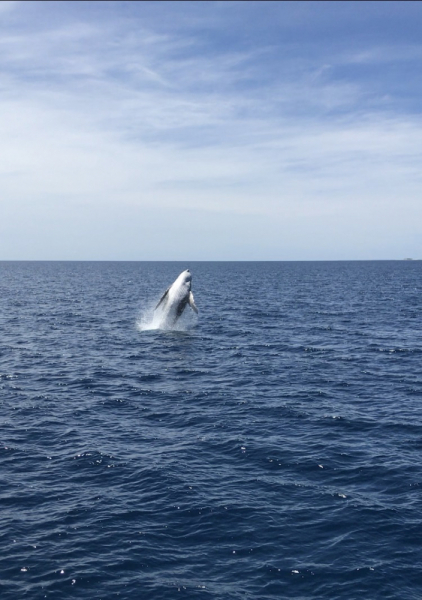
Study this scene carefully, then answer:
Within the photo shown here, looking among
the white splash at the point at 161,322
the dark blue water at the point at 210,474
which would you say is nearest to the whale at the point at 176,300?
the white splash at the point at 161,322

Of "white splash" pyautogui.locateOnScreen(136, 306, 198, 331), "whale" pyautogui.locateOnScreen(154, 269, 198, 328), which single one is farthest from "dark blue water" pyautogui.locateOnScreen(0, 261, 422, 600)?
"white splash" pyautogui.locateOnScreen(136, 306, 198, 331)

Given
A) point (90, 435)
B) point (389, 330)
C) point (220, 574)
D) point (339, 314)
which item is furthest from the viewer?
point (339, 314)

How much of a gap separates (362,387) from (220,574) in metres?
22.5

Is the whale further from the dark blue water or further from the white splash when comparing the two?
the dark blue water

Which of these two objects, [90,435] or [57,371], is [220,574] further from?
[57,371]

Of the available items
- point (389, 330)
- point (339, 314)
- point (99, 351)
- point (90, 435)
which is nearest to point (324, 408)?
point (90, 435)

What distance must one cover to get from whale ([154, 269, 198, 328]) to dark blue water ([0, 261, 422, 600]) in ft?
21.7

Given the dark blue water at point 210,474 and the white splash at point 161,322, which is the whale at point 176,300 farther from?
the dark blue water at point 210,474

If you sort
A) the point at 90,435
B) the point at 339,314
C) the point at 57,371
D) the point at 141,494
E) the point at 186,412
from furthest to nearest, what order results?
the point at 339,314 < the point at 57,371 < the point at 186,412 < the point at 90,435 < the point at 141,494

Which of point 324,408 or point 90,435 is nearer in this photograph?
point 90,435

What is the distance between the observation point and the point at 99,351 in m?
48.5

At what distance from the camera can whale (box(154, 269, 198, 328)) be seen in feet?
169

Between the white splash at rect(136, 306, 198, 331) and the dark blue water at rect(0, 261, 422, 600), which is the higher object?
the white splash at rect(136, 306, 198, 331)

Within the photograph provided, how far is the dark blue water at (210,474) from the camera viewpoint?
16.4m
